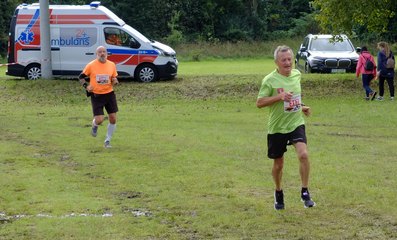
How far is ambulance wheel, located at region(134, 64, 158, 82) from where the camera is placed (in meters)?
28.4

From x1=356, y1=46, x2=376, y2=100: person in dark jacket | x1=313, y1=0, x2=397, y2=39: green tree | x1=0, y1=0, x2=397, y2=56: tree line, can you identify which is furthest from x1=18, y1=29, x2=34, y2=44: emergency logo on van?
x1=0, y1=0, x2=397, y2=56: tree line

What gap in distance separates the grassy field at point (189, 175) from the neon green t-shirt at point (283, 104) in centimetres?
97

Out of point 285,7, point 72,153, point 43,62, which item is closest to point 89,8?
point 43,62

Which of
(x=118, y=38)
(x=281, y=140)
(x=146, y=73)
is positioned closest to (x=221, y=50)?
(x=118, y=38)

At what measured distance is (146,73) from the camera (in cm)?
2841

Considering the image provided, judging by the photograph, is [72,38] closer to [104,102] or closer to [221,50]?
[104,102]

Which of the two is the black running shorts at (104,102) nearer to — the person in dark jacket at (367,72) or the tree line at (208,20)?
the person in dark jacket at (367,72)

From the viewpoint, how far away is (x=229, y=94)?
84.4ft

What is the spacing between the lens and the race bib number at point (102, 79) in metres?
14.9

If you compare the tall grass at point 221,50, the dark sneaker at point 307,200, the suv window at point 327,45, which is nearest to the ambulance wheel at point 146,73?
the suv window at point 327,45

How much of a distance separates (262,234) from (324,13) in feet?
64.1

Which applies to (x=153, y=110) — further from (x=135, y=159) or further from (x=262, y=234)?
(x=262, y=234)

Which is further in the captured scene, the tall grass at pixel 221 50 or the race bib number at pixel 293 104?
the tall grass at pixel 221 50

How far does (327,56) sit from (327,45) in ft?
4.18
